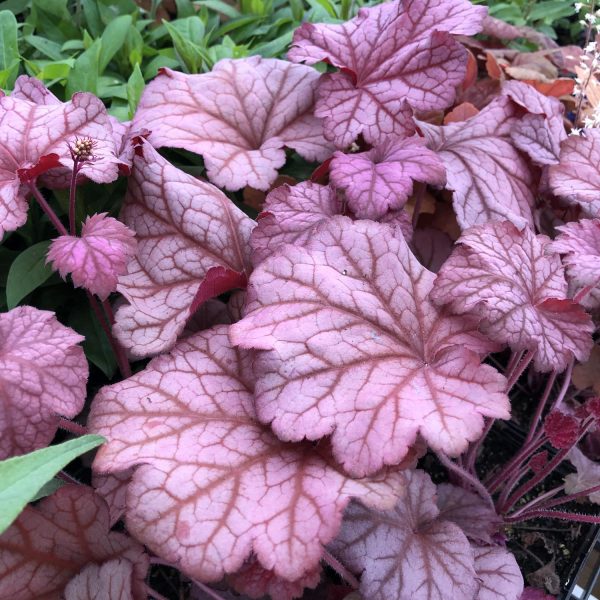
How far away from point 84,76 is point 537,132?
3.97 ft

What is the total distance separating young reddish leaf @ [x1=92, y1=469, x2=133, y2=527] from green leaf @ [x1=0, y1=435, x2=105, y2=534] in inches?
12.8

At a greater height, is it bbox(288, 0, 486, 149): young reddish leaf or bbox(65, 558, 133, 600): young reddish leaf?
bbox(288, 0, 486, 149): young reddish leaf

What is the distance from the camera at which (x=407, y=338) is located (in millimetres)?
1176

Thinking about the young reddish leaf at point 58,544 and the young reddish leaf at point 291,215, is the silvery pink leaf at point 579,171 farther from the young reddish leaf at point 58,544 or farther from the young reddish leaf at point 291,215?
the young reddish leaf at point 58,544

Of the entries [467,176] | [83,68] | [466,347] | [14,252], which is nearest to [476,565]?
[466,347]

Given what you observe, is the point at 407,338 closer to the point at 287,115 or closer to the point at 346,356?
the point at 346,356

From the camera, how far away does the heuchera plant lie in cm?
103

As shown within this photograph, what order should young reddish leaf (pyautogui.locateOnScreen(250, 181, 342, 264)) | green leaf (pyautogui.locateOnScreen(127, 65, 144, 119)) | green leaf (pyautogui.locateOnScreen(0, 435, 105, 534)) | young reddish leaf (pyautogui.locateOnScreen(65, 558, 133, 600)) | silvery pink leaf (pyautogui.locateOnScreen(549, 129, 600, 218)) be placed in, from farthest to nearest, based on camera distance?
green leaf (pyautogui.locateOnScreen(127, 65, 144, 119)), silvery pink leaf (pyautogui.locateOnScreen(549, 129, 600, 218)), young reddish leaf (pyautogui.locateOnScreen(250, 181, 342, 264)), young reddish leaf (pyautogui.locateOnScreen(65, 558, 133, 600)), green leaf (pyautogui.locateOnScreen(0, 435, 105, 534))

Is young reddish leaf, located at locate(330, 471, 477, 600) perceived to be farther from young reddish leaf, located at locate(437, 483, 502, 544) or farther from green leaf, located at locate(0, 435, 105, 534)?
green leaf, located at locate(0, 435, 105, 534)

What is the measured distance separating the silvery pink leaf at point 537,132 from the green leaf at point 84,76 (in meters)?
1.12

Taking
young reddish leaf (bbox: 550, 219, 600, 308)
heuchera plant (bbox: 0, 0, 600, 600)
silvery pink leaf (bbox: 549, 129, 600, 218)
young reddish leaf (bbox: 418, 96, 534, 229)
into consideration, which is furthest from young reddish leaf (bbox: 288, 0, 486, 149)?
young reddish leaf (bbox: 550, 219, 600, 308)

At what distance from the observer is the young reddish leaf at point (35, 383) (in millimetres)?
1033

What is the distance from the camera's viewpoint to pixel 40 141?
1.31 metres

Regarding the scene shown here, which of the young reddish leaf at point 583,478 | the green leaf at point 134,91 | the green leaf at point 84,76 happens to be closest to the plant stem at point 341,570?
the young reddish leaf at point 583,478
